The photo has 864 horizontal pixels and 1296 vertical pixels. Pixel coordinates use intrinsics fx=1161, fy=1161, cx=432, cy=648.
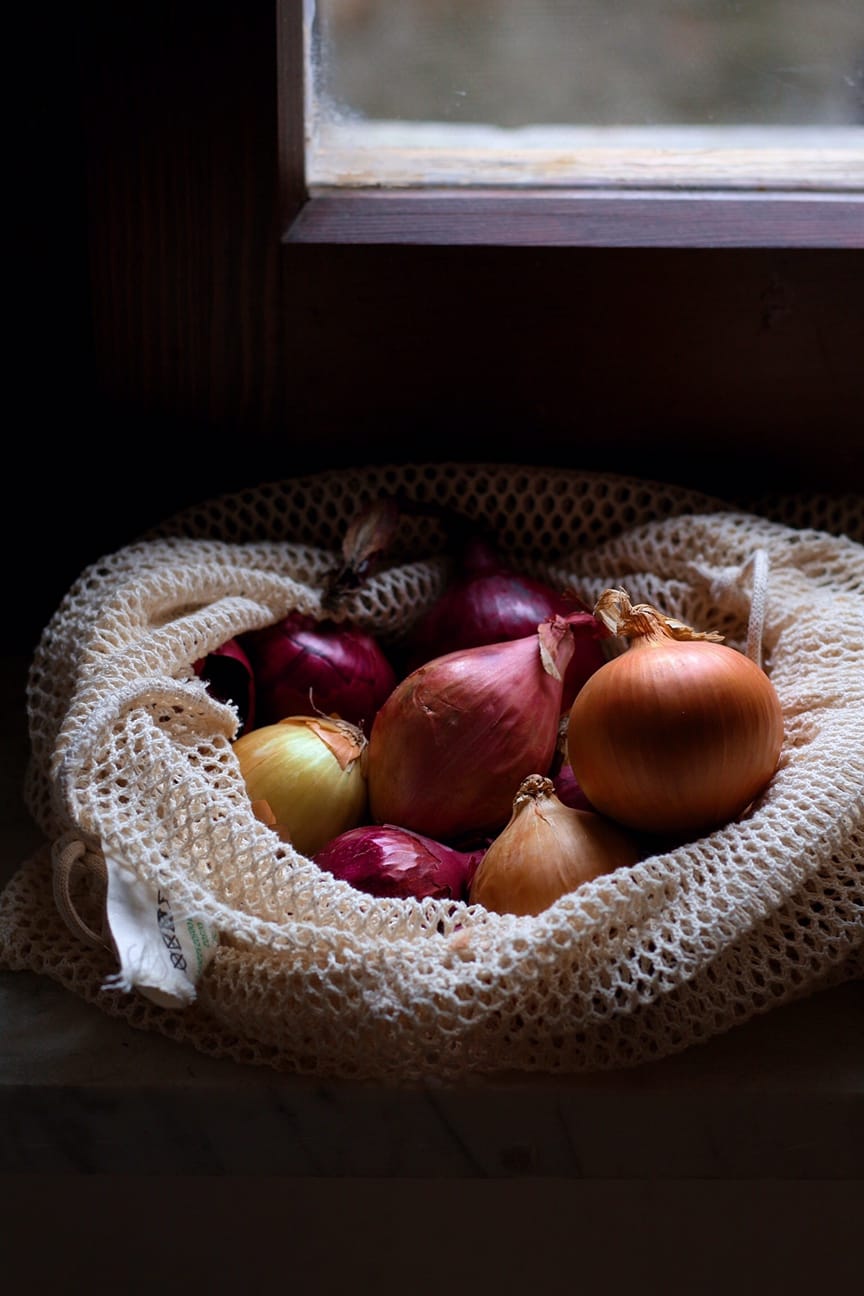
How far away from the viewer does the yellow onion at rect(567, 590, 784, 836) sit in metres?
0.52

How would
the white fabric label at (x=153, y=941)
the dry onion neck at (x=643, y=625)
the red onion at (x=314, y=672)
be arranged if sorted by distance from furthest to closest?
the red onion at (x=314, y=672)
the dry onion neck at (x=643, y=625)
the white fabric label at (x=153, y=941)

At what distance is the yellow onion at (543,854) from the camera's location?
530mm

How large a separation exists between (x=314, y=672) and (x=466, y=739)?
0.13 m

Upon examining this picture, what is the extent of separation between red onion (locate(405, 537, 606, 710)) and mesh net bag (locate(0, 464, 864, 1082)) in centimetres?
10

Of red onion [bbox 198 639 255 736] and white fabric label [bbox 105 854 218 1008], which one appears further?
red onion [bbox 198 639 255 736]

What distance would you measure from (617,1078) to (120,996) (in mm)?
226

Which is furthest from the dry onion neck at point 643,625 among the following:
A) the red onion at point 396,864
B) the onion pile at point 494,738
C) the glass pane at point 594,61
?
the glass pane at point 594,61

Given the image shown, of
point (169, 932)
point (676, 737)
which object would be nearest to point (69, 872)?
point (169, 932)

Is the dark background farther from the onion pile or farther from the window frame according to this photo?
the onion pile

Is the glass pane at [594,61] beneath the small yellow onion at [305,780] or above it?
above

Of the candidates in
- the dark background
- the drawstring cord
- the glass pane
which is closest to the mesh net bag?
the drawstring cord

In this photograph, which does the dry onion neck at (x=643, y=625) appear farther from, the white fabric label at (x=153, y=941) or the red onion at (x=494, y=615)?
the white fabric label at (x=153, y=941)

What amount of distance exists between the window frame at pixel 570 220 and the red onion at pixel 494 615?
19cm

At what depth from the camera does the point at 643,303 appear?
73 cm
